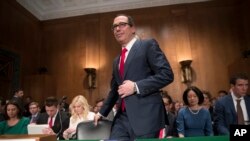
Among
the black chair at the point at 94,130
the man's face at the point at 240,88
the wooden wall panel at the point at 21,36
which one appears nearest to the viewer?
the black chair at the point at 94,130

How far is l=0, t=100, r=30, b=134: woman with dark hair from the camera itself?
3480 mm

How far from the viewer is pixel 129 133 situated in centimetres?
155

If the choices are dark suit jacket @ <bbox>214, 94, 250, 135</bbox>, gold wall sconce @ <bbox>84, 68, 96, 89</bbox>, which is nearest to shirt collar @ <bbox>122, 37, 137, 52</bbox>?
dark suit jacket @ <bbox>214, 94, 250, 135</bbox>

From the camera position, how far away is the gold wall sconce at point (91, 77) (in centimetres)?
802

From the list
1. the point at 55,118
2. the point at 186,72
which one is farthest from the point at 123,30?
→ the point at 186,72

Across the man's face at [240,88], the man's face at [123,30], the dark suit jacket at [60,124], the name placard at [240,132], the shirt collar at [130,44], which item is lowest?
the dark suit jacket at [60,124]

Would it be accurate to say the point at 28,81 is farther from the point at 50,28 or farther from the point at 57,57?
the point at 50,28

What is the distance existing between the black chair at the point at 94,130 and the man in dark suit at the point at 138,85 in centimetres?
36

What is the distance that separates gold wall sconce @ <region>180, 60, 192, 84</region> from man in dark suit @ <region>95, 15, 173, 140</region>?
5983 millimetres

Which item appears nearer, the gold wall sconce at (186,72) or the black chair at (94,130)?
the black chair at (94,130)

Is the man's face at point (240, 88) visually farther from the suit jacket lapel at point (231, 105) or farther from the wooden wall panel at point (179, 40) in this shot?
the wooden wall panel at point (179, 40)

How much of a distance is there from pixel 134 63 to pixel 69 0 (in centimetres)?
742

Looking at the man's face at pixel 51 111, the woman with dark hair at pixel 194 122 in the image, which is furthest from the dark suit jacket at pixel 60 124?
the woman with dark hair at pixel 194 122

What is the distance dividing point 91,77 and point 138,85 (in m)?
6.71
